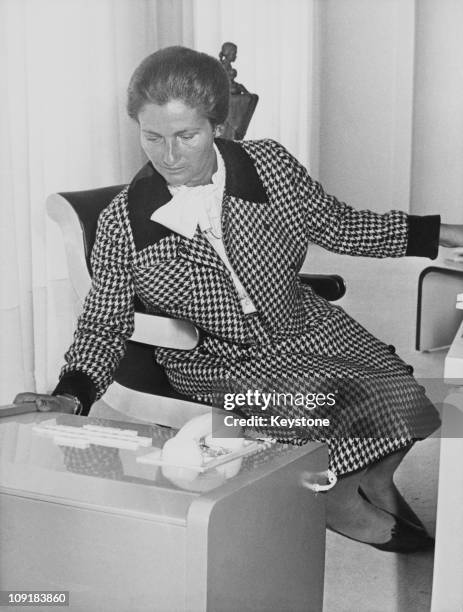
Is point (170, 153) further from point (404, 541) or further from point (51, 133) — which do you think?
point (51, 133)

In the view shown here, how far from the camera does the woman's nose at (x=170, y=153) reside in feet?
5.42

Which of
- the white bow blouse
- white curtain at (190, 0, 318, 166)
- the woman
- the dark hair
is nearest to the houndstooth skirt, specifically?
the woman

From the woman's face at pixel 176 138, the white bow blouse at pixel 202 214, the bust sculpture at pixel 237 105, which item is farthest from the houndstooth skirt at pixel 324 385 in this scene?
the bust sculpture at pixel 237 105

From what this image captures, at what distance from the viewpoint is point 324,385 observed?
1.75m

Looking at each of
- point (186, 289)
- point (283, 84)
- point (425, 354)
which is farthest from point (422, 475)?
point (283, 84)

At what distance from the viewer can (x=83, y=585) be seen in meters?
1.03

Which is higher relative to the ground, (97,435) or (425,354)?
(97,435)

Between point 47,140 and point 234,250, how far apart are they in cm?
174

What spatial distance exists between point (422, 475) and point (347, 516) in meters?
0.74

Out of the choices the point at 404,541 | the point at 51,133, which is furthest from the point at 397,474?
the point at 51,133

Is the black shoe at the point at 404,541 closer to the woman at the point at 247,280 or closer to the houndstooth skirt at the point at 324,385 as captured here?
the woman at the point at 247,280

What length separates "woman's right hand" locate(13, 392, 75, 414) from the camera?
144cm

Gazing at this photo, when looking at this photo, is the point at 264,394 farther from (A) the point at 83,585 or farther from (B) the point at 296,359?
(A) the point at 83,585

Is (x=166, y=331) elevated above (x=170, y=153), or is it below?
below
